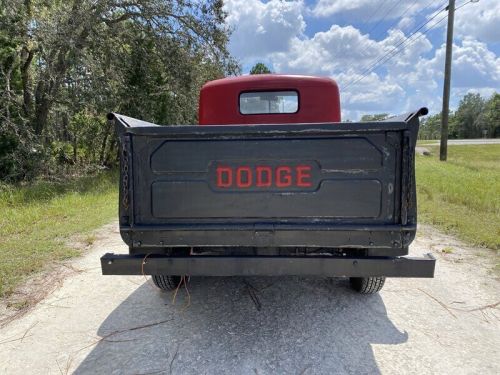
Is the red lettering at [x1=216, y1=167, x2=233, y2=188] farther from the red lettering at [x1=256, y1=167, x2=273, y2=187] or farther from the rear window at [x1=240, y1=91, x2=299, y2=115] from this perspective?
the rear window at [x1=240, y1=91, x2=299, y2=115]

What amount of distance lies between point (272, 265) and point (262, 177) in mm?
647

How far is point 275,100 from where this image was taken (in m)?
4.61

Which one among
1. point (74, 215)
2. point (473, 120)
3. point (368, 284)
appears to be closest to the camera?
point (368, 284)

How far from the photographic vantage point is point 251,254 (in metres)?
2.84

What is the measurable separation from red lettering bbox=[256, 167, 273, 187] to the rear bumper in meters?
0.54

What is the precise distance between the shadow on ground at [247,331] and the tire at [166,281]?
12 cm

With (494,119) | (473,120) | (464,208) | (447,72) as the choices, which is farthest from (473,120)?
(464,208)

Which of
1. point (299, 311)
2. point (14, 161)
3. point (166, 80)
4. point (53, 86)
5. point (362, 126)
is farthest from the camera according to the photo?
point (166, 80)

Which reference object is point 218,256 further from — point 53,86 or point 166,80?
point 166,80

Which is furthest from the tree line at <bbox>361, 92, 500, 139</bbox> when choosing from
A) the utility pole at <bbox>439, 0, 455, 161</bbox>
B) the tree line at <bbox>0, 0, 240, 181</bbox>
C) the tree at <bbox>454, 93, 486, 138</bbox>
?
the tree line at <bbox>0, 0, 240, 181</bbox>

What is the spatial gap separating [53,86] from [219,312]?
10785 millimetres

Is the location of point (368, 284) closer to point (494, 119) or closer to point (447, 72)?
point (447, 72)

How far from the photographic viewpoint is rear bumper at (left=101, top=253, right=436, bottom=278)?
2688mm

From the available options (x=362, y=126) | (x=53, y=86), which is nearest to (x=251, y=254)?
(x=362, y=126)
